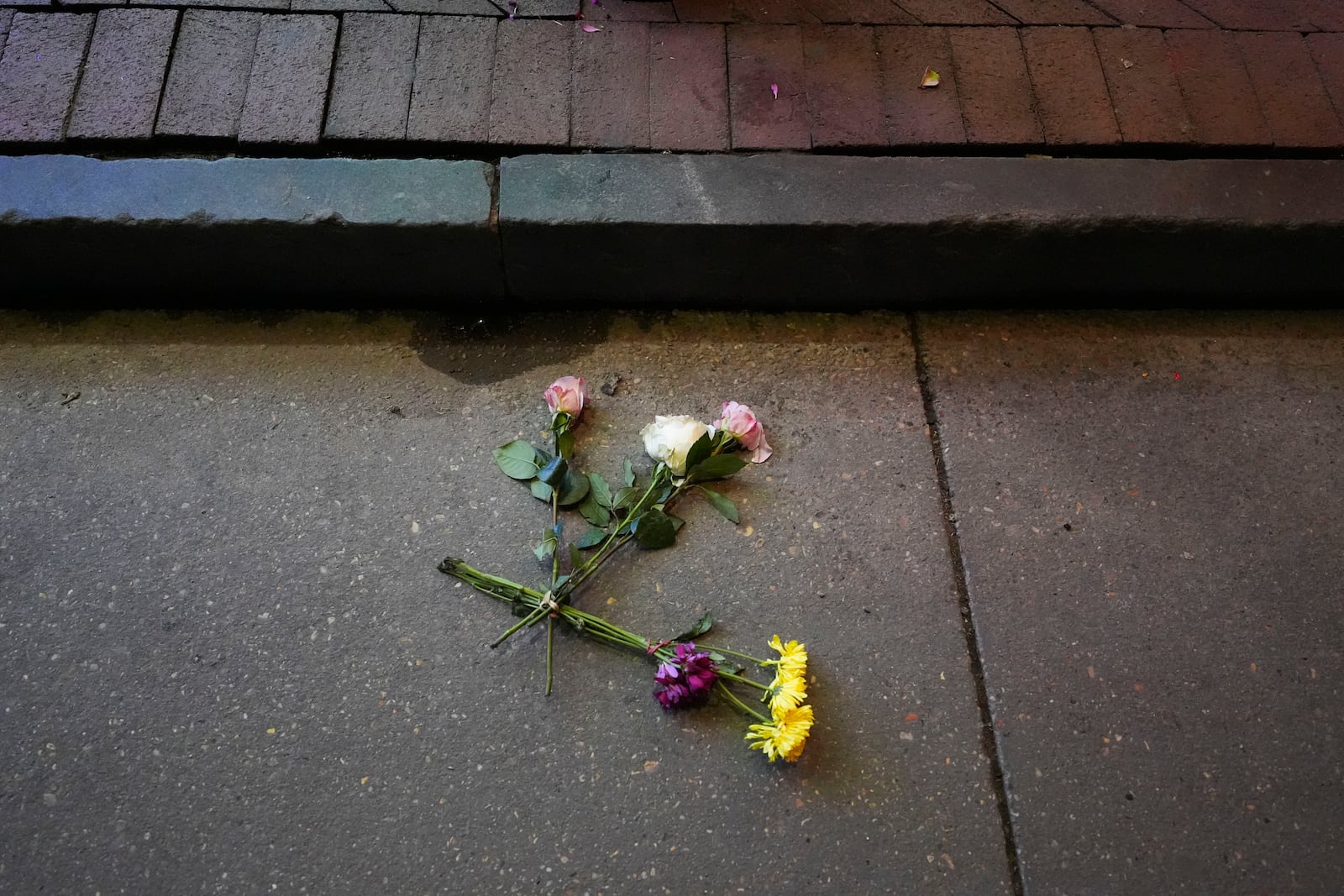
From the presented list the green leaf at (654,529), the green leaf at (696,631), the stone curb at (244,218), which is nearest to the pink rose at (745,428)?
the green leaf at (654,529)

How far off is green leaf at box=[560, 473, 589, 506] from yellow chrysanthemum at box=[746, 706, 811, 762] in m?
0.55

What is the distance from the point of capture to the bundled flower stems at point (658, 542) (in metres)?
1.58

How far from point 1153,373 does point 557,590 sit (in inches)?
54.1

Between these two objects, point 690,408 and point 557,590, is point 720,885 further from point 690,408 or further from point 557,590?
point 690,408

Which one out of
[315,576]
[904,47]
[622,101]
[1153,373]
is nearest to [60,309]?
[315,576]

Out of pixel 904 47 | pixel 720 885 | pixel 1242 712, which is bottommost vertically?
pixel 720 885

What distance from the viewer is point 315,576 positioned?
5.72 ft

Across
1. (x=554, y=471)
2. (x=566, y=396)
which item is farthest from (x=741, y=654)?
(x=566, y=396)

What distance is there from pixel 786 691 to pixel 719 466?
47 cm

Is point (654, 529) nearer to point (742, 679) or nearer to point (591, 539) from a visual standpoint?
point (591, 539)

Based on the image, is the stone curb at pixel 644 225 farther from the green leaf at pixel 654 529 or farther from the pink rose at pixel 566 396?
the green leaf at pixel 654 529

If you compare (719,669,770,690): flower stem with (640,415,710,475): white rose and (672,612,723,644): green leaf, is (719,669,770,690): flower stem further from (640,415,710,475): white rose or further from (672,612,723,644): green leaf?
(640,415,710,475): white rose

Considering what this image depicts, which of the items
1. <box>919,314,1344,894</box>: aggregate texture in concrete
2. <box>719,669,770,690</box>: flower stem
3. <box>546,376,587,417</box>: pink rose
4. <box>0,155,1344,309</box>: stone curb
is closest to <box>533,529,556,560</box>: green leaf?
<box>546,376,587,417</box>: pink rose

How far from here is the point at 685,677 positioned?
5.17 feet
